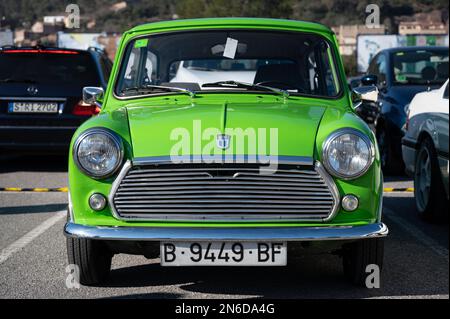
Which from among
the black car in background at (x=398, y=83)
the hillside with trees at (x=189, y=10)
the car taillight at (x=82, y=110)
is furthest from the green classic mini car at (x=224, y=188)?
the hillside with trees at (x=189, y=10)

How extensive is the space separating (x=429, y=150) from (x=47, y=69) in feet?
17.8

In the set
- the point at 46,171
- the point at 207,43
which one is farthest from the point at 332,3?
the point at 207,43

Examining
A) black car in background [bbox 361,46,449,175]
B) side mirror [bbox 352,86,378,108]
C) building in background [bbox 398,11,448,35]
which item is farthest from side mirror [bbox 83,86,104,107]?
building in background [bbox 398,11,448,35]

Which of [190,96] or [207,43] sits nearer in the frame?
[190,96]

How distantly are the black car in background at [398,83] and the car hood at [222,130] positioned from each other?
4556mm

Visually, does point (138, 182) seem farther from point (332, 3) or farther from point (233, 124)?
point (332, 3)

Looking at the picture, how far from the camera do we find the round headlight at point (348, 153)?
4.52 metres

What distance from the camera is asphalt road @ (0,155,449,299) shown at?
188 inches

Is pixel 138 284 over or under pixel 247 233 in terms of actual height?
under

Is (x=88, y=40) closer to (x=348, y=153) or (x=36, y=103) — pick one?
(x=36, y=103)

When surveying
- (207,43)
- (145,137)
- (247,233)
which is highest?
(207,43)

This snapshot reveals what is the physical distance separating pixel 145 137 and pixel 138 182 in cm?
28

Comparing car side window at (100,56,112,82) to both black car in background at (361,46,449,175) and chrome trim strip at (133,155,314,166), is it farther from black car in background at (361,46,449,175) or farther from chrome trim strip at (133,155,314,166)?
chrome trim strip at (133,155,314,166)

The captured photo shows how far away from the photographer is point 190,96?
542 cm
